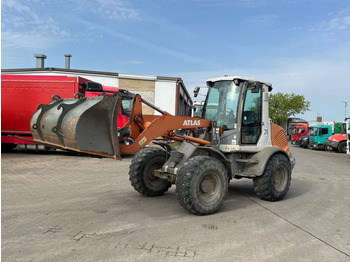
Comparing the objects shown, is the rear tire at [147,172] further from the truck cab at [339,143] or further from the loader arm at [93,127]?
the truck cab at [339,143]

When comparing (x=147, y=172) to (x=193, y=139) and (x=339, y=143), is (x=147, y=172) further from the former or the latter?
(x=339, y=143)

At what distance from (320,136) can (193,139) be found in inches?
947

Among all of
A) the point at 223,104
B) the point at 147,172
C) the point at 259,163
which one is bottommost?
the point at 147,172

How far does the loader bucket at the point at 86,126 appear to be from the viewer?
4.79m

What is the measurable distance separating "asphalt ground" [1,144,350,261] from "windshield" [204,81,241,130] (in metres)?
1.75

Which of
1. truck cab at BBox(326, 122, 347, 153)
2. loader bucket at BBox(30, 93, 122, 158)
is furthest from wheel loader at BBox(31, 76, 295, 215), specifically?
truck cab at BBox(326, 122, 347, 153)

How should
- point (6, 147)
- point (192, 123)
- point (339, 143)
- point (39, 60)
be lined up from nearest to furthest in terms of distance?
point (192, 123) < point (6, 147) < point (339, 143) < point (39, 60)

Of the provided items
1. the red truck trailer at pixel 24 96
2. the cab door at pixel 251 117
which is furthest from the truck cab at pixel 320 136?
the cab door at pixel 251 117

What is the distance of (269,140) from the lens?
7.21 meters

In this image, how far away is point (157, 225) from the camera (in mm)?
5082

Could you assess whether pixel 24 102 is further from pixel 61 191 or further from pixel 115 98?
pixel 115 98

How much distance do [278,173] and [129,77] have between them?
62.7 feet

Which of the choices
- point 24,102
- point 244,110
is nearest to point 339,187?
point 244,110

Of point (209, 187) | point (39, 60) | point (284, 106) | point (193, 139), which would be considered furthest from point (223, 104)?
point (284, 106)
